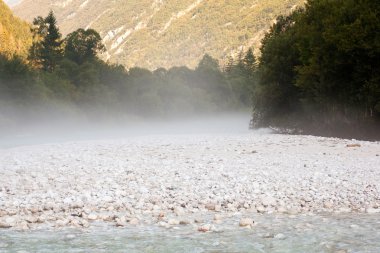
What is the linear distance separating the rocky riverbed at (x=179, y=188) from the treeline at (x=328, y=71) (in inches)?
378

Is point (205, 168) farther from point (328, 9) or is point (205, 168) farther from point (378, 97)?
point (328, 9)

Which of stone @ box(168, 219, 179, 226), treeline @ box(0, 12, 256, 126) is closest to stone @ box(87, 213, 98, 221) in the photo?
stone @ box(168, 219, 179, 226)

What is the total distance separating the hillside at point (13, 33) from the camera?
282ft

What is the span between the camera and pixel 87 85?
7850cm

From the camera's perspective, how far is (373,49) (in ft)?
86.9

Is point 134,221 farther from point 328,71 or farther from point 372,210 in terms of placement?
point 328,71

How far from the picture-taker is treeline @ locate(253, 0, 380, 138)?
27.2m

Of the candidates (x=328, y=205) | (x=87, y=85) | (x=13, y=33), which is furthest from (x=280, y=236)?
(x=13, y=33)

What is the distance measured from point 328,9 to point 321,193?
22.6 m

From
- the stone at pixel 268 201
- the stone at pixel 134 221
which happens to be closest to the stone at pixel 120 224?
the stone at pixel 134 221

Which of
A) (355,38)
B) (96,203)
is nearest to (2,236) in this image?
(96,203)

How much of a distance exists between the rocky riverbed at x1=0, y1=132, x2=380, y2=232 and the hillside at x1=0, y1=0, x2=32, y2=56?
70513 mm

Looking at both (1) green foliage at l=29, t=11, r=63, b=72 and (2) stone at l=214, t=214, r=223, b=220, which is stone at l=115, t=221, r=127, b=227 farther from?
(1) green foliage at l=29, t=11, r=63, b=72

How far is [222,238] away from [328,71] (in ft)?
76.8
